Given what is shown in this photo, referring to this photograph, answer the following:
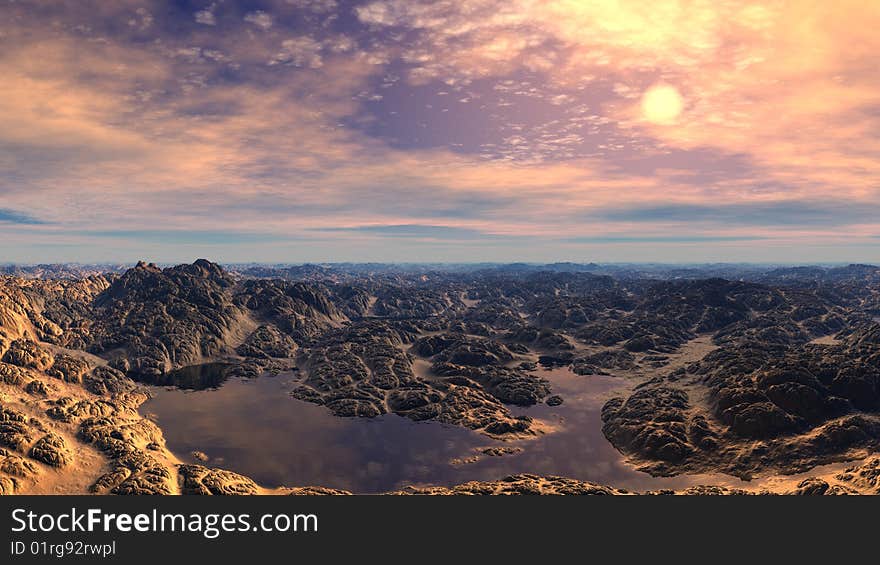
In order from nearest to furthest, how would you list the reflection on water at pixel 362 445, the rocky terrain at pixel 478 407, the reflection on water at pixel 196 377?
the rocky terrain at pixel 478 407 → the reflection on water at pixel 362 445 → the reflection on water at pixel 196 377

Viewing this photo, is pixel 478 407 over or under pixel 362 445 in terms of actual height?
over

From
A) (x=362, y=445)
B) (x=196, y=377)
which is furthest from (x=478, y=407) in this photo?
(x=196, y=377)

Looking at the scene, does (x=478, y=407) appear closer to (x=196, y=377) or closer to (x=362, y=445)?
(x=362, y=445)

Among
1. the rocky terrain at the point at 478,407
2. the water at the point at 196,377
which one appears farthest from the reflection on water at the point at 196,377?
the rocky terrain at the point at 478,407

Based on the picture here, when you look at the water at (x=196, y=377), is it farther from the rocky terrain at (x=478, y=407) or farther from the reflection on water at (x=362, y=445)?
the reflection on water at (x=362, y=445)

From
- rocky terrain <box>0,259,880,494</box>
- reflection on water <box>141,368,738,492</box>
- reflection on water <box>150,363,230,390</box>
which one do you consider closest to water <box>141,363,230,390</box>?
reflection on water <box>150,363,230,390</box>

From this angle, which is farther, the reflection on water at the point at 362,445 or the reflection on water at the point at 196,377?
the reflection on water at the point at 196,377

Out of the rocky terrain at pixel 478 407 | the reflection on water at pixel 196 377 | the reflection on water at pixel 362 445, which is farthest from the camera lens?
the reflection on water at pixel 196 377
